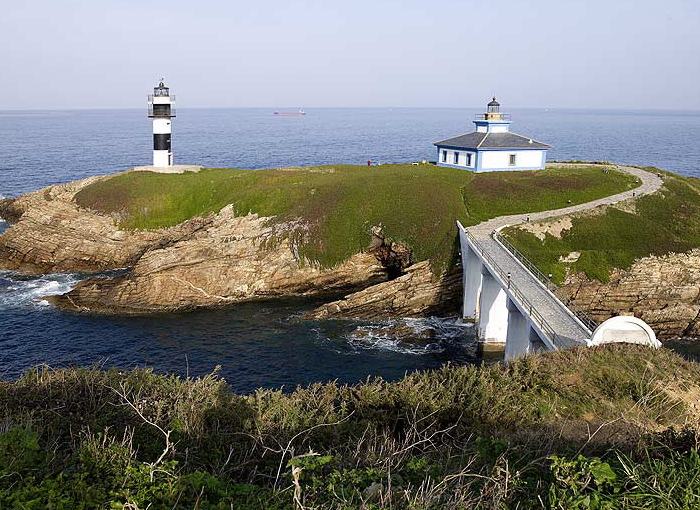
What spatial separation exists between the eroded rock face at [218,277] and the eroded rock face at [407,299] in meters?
4.24

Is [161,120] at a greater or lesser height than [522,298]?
greater

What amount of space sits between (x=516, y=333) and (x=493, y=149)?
3427cm

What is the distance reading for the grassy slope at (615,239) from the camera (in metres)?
39.8

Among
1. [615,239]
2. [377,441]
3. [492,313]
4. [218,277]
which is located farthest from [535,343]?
[218,277]

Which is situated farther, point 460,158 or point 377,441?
point 460,158

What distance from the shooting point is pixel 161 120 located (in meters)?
65.1

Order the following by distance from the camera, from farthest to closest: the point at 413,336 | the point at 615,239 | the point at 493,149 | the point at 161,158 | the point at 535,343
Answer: the point at 161,158
the point at 493,149
the point at 615,239
the point at 413,336
the point at 535,343

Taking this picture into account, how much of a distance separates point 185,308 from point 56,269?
625 inches

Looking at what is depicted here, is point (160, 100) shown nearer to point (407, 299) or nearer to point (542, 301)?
point (407, 299)

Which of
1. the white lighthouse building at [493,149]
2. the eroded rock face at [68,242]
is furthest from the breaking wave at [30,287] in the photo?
the white lighthouse building at [493,149]

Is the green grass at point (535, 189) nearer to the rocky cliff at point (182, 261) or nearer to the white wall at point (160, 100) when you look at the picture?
the rocky cliff at point (182, 261)

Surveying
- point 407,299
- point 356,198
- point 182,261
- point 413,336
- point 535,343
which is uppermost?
point 356,198

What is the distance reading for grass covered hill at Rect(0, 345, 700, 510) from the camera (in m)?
8.46

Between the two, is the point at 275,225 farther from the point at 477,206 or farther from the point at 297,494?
the point at 297,494
